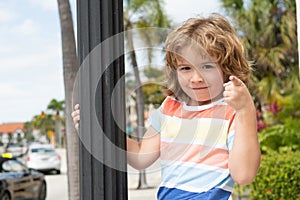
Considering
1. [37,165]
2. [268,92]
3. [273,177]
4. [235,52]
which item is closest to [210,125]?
[235,52]

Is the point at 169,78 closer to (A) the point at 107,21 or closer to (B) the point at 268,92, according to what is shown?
(A) the point at 107,21

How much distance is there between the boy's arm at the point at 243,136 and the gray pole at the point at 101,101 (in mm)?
213

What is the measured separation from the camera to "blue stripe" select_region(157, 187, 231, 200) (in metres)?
1.19

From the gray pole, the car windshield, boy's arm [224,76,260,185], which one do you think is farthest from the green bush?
the car windshield

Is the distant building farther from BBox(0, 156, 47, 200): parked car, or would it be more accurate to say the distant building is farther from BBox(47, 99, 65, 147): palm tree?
BBox(0, 156, 47, 200): parked car

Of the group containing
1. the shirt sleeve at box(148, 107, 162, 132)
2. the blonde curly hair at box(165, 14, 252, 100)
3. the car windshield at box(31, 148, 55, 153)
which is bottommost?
the car windshield at box(31, 148, 55, 153)

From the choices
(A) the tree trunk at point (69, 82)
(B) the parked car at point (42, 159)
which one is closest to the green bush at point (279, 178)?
(A) the tree trunk at point (69, 82)

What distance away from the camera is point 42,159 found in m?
12.1

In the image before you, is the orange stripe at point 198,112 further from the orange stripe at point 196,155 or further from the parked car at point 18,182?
the parked car at point 18,182

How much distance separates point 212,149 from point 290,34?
920 cm

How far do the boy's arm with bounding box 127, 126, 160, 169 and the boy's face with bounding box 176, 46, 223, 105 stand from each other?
0.15m

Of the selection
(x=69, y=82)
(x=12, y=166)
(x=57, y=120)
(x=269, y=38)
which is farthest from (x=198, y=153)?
(x=57, y=120)

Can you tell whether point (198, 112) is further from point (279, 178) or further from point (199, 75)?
point (279, 178)

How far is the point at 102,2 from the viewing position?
1.11 meters
